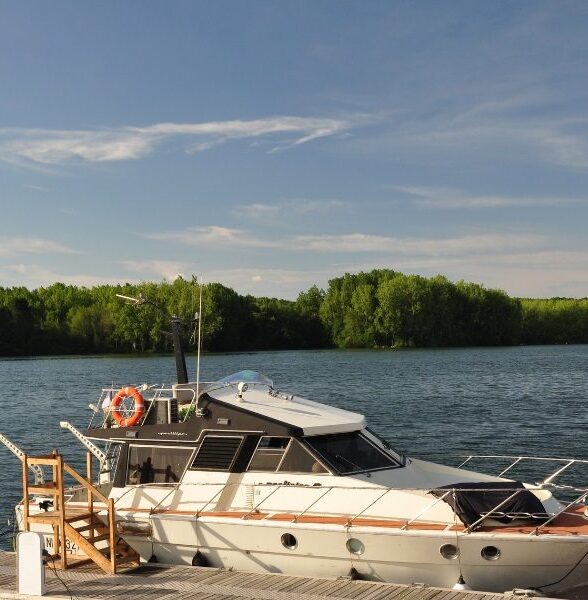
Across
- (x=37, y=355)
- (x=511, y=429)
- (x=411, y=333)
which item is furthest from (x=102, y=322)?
(x=511, y=429)

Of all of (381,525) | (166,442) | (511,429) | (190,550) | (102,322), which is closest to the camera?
(381,525)

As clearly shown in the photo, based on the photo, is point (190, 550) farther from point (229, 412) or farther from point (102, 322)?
point (102, 322)

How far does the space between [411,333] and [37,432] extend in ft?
264

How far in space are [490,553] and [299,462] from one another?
3.30 metres

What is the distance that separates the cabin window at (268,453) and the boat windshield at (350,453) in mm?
473

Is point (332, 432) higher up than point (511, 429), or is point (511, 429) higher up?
point (332, 432)

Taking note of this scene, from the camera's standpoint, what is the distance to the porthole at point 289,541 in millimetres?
12461

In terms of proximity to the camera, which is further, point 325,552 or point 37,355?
point 37,355

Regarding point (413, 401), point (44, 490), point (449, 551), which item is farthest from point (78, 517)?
point (413, 401)

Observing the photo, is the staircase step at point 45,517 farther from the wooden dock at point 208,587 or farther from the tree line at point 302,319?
the tree line at point 302,319

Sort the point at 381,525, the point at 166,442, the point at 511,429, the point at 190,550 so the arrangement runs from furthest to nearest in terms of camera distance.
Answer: the point at 511,429, the point at 166,442, the point at 190,550, the point at 381,525

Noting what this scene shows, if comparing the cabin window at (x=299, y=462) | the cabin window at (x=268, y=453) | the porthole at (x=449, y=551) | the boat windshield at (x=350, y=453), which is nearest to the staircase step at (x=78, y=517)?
the cabin window at (x=268, y=453)

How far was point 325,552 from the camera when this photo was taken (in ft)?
40.3

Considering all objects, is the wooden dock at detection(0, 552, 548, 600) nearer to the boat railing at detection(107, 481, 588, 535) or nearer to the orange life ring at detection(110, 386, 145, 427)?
the boat railing at detection(107, 481, 588, 535)
